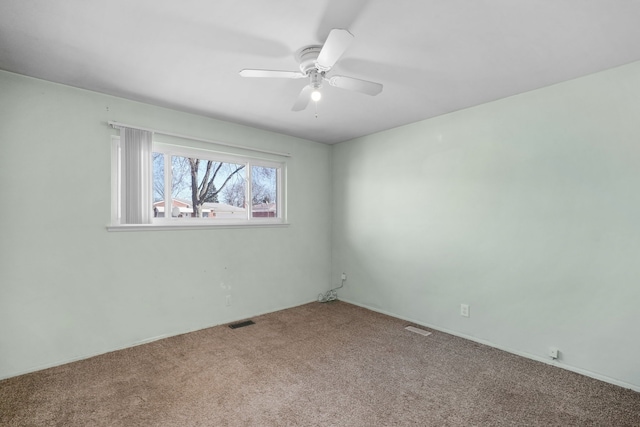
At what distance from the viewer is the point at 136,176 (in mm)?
2852

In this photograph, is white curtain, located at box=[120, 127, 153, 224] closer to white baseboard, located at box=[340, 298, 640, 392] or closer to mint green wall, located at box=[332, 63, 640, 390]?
mint green wall, located at box=[332, 63, 640, 390]

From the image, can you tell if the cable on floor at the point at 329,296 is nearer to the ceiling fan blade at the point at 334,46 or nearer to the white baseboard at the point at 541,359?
the white baseboard at the point at 541,359

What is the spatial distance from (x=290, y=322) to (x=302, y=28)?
295 centimetres

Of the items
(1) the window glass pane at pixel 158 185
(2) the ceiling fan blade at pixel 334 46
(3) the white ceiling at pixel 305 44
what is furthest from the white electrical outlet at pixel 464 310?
(1) the window glass pane at pixel 158 185

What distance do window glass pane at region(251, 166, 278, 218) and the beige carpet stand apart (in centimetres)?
159

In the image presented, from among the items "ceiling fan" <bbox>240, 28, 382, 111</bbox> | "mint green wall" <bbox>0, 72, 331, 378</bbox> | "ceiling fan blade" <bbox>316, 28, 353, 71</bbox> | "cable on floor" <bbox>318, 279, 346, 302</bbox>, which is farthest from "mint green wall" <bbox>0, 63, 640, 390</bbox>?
"ceiling fan blade" <bbox>316, 28, 353, 71</bbox>

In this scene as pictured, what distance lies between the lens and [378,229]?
3.97m

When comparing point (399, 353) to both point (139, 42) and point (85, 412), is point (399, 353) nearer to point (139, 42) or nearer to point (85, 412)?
point (85, 412)

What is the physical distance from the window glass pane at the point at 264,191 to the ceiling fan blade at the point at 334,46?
227 centimetres

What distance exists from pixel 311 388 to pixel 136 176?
94.4 inches

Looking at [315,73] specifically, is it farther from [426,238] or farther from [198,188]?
[426,238]

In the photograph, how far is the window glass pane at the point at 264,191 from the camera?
3.90m

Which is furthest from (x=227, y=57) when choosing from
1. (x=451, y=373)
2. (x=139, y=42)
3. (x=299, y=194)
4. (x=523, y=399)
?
(x=523, y=399)

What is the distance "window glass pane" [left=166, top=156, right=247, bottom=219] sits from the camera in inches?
129
